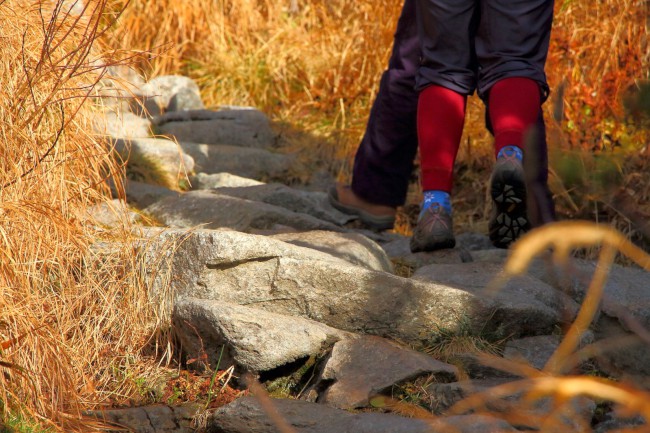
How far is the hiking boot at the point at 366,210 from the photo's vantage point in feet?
12.8

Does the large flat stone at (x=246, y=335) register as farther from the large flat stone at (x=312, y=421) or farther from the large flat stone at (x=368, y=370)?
the large flat stone at (x=312, y=421)

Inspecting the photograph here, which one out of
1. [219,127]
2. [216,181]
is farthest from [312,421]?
[219,127]

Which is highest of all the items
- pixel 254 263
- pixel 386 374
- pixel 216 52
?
pixel 216 52

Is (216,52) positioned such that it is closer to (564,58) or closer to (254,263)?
(564,58)

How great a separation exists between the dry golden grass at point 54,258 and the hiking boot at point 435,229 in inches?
40.8

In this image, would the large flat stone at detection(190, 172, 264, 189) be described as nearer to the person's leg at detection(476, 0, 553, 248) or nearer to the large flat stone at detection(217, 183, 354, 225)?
the large flat stone at detection(217, 183, 354, 225)

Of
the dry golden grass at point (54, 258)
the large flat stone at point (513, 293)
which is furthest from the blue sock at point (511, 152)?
the dry golden grass at point (54, 258)

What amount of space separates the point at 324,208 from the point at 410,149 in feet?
1.83

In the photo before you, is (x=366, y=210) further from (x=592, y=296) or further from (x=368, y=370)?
(x=592, y=296)

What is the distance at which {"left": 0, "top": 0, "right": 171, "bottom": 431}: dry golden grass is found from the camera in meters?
2.01

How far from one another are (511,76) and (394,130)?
847 mm

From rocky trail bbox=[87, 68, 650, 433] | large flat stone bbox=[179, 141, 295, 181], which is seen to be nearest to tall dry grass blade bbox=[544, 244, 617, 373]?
rocky trail bbox=[87, 68, 650, 433]

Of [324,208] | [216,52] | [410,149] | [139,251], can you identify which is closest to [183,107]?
[216,52]

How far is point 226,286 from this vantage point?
2582mm
